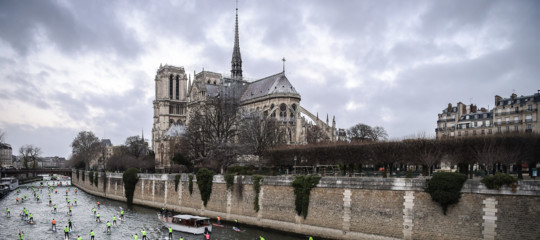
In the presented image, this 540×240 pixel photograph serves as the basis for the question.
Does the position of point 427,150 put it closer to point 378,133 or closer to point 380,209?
point 380,209

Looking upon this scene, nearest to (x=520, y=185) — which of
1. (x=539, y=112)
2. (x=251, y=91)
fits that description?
(x=539, y=112)

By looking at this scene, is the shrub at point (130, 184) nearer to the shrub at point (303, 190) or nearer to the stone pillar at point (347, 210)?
the shrub at point (303, 190)

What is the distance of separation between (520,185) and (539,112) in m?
32.3

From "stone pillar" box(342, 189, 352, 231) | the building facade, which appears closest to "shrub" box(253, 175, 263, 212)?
"stone pillar" box(342, 189, 352, 231)

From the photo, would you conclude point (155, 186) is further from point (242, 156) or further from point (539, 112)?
point (539, 112)

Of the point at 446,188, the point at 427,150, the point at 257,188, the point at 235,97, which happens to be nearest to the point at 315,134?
the point at 235,97

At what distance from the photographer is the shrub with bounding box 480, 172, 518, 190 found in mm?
16406

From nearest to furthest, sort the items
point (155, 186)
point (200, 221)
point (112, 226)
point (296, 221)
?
1. point (296, 221)
2. point (200, 221)
3. point (112, 226)
4. point (155, 186)

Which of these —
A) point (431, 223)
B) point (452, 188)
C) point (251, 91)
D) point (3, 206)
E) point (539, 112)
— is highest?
point (251, 91)

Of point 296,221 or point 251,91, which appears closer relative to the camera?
point 296,221

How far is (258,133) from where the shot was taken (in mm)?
45938

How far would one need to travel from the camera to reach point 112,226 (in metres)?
29.1

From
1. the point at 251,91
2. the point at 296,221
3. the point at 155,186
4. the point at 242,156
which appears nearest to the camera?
the point at 296,221

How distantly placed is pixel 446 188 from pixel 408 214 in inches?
90.3
